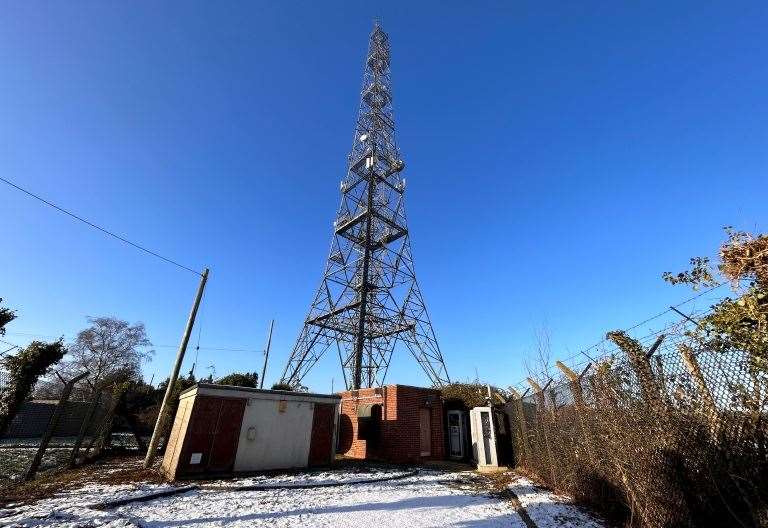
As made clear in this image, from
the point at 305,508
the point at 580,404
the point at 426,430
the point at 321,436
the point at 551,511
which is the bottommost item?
the point at 305,508

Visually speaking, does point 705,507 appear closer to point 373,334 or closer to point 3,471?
point 3,471

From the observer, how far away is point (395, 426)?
13.9m

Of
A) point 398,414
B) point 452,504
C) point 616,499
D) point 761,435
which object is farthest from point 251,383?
point 761,435

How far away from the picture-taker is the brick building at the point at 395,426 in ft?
45.0

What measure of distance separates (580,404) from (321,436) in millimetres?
8119

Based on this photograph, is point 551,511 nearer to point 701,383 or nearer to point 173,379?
point 701,383

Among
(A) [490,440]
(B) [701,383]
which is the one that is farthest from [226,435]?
(B) [701,383]

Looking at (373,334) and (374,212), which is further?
(374,212)

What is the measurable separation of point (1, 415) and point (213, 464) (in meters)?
4.49

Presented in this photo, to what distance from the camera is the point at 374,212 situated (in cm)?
2398

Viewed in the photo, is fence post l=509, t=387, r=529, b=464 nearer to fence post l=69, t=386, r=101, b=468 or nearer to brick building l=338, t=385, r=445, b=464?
brick building l=338, t=385, r=445, b=464

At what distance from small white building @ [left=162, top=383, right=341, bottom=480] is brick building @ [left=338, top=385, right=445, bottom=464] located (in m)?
2.92

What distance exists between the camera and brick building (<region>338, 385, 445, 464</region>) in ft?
45.0

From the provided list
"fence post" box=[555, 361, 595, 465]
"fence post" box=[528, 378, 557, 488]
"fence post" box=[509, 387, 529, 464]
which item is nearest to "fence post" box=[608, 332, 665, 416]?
"fence post" box=[555, 361, 595, 465]
